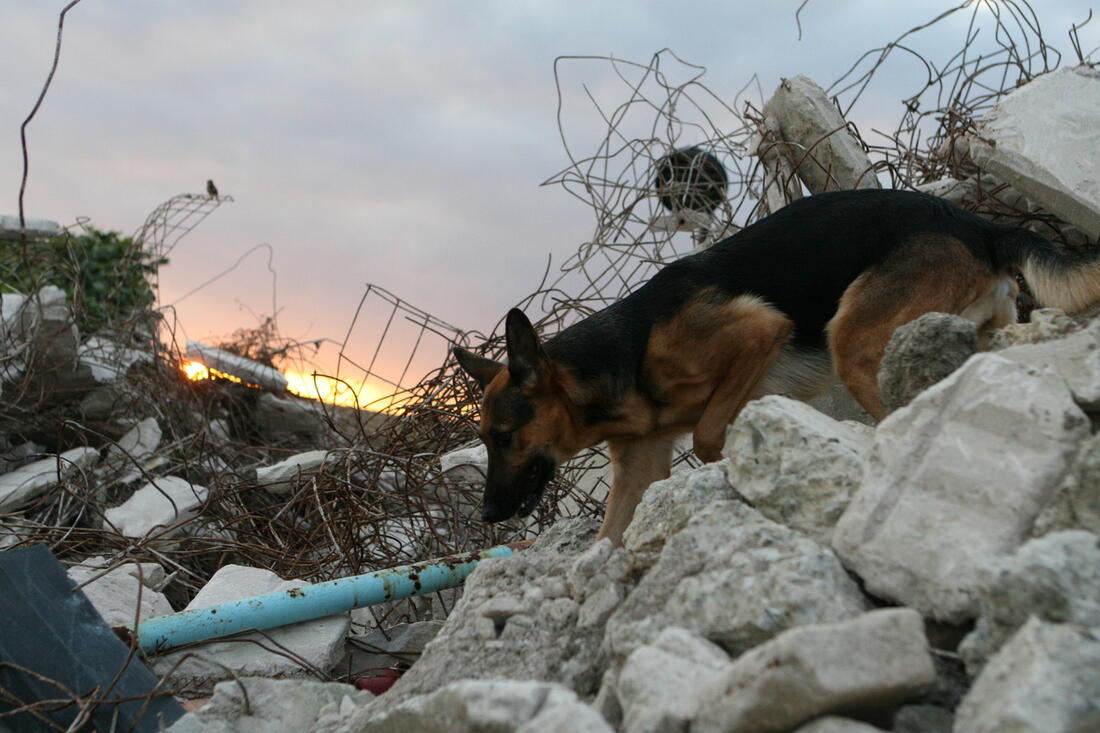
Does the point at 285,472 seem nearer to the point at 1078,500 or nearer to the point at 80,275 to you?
the point at 80,275

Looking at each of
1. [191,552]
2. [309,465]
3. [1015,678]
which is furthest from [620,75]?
[1015,678]

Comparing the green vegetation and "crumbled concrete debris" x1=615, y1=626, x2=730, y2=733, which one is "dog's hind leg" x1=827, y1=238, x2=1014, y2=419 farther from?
the green vegetation

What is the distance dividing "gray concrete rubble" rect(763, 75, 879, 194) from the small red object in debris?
139 inches

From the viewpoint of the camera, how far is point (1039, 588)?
1646 mm

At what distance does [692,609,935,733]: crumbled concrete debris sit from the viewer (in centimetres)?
154

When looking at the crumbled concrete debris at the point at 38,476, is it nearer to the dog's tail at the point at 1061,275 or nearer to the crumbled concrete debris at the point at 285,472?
the crumbled concrete debris at the point at 285,472

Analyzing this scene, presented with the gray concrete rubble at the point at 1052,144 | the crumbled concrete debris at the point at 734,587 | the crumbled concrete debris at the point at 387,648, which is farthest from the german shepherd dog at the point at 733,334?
the crumbled concrete debris at the point at 734,587

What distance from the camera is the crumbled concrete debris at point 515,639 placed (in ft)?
7.58

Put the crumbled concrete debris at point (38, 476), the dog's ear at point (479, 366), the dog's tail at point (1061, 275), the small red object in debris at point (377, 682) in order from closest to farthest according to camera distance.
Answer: the small red object in debris at point (377, 682)
the dog's tail at point (1061, 275)
the dog's ear at point (479, 366)
the crumbled concrete debris at point (38, 476)

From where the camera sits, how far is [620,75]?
6.30m

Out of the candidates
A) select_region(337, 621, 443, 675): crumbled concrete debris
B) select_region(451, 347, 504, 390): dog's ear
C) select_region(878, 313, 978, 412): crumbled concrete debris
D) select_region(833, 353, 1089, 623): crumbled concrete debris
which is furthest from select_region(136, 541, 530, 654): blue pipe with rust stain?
select_region(833, 353, 1089, 623): crumbled concrete debris

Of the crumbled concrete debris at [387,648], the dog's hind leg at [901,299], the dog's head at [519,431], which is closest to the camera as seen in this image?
the crumbled concrete debris at [387,648]

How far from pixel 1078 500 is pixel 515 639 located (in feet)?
4.27

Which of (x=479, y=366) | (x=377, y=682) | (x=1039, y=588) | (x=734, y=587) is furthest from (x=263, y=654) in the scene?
(x=1039, y=588)
